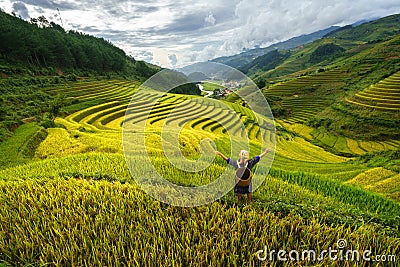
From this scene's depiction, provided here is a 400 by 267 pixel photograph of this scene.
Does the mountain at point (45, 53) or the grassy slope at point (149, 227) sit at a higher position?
the mountain at point (45, 53)

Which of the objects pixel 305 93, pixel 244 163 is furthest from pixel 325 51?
pixel 244 163

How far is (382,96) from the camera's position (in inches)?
1193

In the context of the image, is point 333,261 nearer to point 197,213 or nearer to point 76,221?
point 197,213

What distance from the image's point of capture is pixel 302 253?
1971 mm

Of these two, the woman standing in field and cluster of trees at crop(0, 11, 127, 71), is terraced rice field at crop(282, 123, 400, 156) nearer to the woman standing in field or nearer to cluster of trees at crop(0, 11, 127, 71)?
the woman standing in field

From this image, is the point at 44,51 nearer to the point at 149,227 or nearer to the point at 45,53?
the point at 45,53

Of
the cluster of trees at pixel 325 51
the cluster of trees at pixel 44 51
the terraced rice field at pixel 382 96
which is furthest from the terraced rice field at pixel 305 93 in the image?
the cluster of trees at pixel 325 51

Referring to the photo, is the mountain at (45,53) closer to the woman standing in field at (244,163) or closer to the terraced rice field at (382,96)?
the woman standing in field at (244,163)

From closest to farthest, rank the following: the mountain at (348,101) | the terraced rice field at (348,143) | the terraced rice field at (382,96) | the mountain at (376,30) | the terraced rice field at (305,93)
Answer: the terraced rice field at (348,143) < the mountain at (348,101) < the terraced rice field at (382,96) < the terraced rice field at (305,93) < the mountain at (376,30)

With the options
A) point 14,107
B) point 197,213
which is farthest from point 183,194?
point 14,107

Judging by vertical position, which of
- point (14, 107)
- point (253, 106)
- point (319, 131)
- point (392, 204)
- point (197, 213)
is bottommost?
point (319, 131)

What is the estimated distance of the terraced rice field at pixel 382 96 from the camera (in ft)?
91.6

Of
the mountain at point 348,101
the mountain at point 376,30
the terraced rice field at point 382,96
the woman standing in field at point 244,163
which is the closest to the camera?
the woman standing in field at point 244,163

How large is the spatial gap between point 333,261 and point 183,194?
5.92ft
